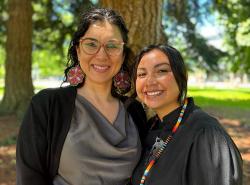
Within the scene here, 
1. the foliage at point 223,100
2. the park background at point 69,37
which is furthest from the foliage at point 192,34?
the foliage at point 223,100

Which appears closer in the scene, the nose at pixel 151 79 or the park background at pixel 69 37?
the nose at pixel 151 79

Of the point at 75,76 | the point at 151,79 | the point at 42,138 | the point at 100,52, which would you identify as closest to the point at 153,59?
the point at 151,79

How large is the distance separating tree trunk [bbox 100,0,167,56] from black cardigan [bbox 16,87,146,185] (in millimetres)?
1772

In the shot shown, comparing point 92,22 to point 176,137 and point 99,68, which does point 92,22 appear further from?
point 176,137

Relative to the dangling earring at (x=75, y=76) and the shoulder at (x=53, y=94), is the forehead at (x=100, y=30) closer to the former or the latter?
the dangling earring at (x=75, y=76)

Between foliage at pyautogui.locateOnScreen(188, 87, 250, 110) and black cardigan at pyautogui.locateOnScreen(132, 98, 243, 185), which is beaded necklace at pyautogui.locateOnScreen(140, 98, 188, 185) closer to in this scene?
black cardigan at pyautogui.locateOnScreen(132, 98, 243, 185)

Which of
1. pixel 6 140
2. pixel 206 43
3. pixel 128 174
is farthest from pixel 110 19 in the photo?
pixel 206 43

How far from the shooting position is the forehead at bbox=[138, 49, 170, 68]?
7.78ft

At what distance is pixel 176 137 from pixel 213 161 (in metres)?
0.32

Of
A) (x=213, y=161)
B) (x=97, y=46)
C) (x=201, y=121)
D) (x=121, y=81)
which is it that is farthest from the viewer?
(x=121, y=81)

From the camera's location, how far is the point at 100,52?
8.46 feet

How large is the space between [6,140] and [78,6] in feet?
23.7

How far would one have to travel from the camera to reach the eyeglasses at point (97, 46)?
2566 millimetres

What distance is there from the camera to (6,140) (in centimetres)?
780
